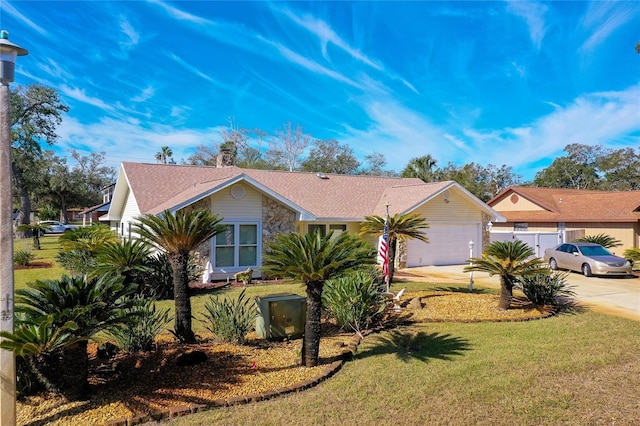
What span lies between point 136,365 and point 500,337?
6896 mm

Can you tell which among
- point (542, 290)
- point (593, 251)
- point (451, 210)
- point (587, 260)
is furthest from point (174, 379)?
point (593, 251)

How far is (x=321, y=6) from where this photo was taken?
14.6 meters

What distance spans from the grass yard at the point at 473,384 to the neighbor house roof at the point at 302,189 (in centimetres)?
1055

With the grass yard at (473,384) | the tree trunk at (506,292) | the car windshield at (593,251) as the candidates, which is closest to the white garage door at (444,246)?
the car windshield at (593,251)

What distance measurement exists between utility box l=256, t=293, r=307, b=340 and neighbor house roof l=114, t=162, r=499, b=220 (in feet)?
27.4

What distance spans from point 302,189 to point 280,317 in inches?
569

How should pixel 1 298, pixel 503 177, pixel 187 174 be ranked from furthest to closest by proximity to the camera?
pixel 503 177, pixel 187 174, pixel 1 298

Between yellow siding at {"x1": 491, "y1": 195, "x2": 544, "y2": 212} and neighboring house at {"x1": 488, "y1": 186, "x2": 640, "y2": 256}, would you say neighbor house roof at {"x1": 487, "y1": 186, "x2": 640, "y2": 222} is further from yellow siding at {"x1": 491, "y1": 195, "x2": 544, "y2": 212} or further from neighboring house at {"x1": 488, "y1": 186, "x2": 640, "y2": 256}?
yellow siding at {"x1": 491, "y1": 195, "x2": 544, "y2": 212}

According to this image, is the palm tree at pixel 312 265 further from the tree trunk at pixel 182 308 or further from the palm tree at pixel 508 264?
the palm tree at pixel 508 264

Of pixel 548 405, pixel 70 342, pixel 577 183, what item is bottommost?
pixel 548 405

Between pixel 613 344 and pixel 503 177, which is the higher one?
pixel 503 177

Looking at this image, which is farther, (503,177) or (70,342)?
(503,177)

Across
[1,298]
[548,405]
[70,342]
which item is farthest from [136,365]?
[548,405]

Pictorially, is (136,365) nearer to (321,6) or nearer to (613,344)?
(613,344)
